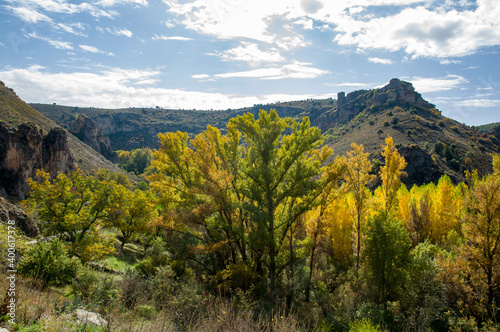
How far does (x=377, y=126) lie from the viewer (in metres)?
84.9

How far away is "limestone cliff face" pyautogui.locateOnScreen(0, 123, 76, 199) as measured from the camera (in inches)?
1310

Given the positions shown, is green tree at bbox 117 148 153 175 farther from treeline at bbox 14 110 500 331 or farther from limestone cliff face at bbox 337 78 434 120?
limestone cliff face at bbox 337 78 434 120

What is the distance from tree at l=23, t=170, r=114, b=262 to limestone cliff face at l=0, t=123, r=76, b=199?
2493 centimetres

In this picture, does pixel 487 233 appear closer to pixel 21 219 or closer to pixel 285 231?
pixel 285 231

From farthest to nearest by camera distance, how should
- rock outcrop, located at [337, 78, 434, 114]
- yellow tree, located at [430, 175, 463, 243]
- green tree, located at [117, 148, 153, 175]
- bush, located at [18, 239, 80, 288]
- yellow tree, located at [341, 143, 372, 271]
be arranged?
rock outcrop, located at [337, 78, 434, 114]
green tree, located at [117, 148, 153, 175]
yellow tree, located at [430, 175, 463, 243]
yellow tree, located at [341, 143, 372, 271]
bush, located at [18, 239, 80, 288]

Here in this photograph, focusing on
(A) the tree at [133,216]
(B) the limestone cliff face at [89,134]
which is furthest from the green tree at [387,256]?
(B) the limestone cliff face at [89,134]

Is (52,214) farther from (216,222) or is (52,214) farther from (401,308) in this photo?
(401,308)

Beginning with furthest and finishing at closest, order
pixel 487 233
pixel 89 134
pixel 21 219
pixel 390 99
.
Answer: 1. pixel 390 99
2. pixel 89 134
3. pixel 21 219
4. pixel 487 233

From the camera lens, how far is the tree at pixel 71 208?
1269 centimetres

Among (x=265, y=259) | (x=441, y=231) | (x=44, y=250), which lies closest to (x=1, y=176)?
(x=44, y=250)

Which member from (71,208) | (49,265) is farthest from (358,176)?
(71,208)

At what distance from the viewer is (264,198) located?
14.3 meters

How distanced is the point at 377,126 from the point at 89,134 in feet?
365

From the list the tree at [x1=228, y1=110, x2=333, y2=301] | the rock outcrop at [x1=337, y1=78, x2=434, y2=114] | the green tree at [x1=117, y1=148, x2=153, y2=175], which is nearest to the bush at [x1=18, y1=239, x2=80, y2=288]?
the tree at [x1=228, y1=110, x2=333, y2=301]
